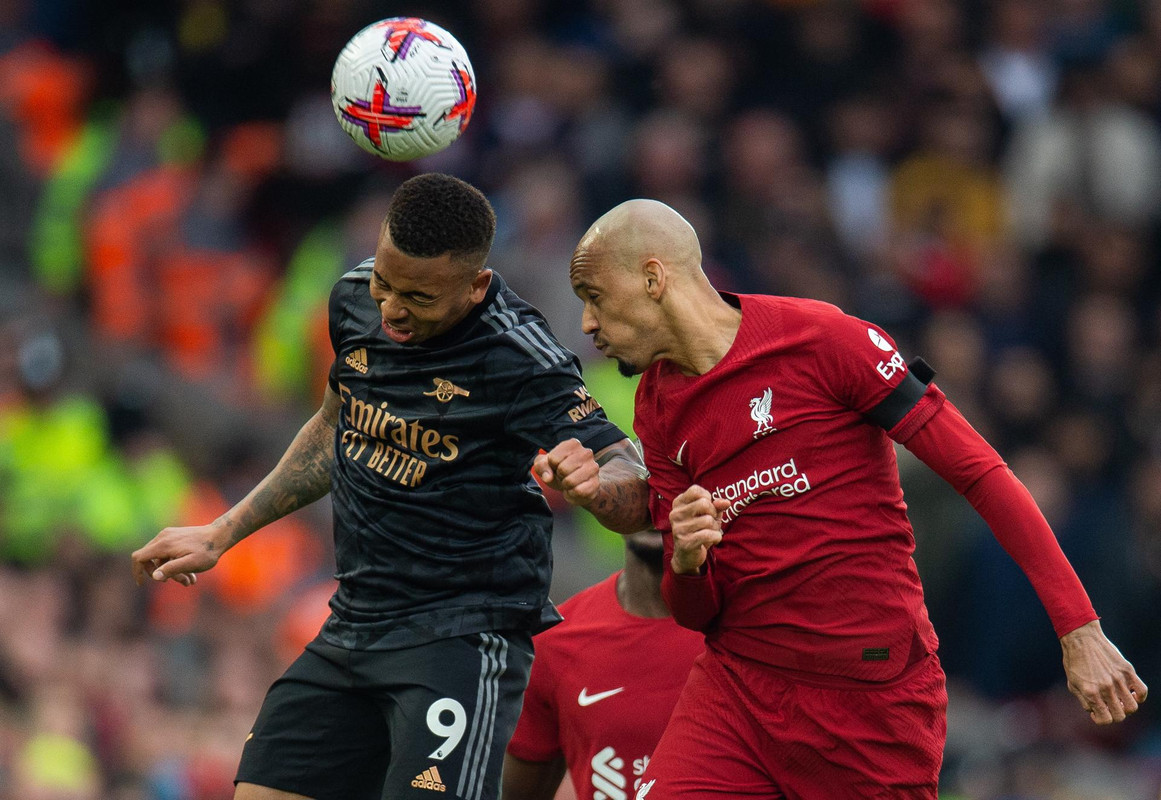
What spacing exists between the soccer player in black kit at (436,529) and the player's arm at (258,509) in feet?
1.18

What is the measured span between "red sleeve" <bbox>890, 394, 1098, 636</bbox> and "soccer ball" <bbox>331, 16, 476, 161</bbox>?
1.69m

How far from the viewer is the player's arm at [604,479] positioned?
429 centimetres

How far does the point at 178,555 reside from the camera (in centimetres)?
491

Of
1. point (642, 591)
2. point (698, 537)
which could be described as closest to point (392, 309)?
Result: point (698, 537)

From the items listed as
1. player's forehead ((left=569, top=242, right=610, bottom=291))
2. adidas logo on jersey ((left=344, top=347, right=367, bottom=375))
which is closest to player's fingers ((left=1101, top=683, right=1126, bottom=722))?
player's forehead ((left=569, top=242, right=610, bottom=291))

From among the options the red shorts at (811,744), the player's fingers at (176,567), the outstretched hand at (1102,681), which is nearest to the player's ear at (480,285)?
the player's fingers at (176,567)

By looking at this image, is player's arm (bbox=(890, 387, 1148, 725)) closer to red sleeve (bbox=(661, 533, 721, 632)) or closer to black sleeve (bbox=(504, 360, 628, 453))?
red sleeve (bbox=(661, 533, 721, 632))

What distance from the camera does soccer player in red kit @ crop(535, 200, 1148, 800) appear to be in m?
4.45

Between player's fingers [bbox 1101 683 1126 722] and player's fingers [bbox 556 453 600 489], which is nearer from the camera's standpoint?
player's fingers [bbox 1101 683 1126 722]

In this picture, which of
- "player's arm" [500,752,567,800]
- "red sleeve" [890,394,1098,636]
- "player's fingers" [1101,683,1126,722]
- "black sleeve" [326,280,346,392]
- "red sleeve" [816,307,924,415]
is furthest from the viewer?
"player's arm" [500,752,567,800]

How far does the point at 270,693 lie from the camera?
477 centimetres

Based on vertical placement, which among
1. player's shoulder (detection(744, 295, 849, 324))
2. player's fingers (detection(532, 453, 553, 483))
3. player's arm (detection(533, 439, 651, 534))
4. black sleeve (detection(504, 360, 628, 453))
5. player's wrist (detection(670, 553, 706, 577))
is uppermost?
player's shoulder (detection(744, 295, 849, 324))

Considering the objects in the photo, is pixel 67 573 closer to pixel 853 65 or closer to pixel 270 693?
pixel 270 693

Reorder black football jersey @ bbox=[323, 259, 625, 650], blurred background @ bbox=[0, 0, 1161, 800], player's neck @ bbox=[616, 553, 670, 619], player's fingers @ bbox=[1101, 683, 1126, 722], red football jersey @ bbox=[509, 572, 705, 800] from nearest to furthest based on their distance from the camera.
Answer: player's fingers @ bbox=[1101, 683, 1126, 722] < black football jersey @ bbox=[323, 259, 625, 650] < red football jersey @ bbox=[509, 572, 705, 800] < player's neck @ bbox=[616, 553, 670, 619] < blurred background @ bbox=[0, 0, 1161, 800]
